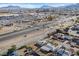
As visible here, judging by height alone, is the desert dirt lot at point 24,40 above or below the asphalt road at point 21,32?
below

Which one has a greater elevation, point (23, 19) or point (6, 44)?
point (23, 19)

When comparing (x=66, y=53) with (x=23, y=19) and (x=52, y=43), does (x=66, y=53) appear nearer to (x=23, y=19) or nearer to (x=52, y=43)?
(x=52, y=43)

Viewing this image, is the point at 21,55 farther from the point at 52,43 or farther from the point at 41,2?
the point at 41,2

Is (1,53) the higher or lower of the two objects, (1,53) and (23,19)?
the lower

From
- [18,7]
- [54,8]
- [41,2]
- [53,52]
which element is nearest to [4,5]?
[18,7]

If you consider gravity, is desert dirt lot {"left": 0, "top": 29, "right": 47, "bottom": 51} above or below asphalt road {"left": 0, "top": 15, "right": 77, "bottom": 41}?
below

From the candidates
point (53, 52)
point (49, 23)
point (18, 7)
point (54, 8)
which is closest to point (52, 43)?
point (53, 52)

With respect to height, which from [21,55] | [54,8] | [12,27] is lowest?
[21,55]
